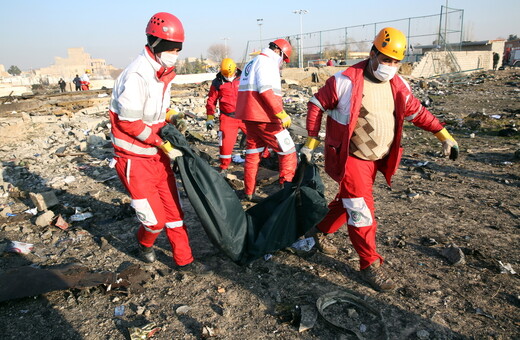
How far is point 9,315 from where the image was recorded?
2.58 metres

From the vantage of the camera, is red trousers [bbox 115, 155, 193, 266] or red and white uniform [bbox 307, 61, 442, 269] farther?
red trousers [bbox 115, 155, 193, 266]

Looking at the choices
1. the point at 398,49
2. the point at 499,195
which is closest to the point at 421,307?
the point at 398,49

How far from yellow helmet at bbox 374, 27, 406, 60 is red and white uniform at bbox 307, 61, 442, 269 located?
0.23 meters

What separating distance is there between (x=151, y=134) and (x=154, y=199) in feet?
1.81

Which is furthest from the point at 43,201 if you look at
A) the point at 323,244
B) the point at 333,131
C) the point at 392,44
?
the point at 392,44

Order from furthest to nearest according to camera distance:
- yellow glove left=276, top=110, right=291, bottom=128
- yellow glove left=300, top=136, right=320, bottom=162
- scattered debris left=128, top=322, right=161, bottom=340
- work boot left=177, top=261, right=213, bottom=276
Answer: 1. yellow glove left=276, top=110, right=291, bottom=128
2. work boot left=177, top=261, right=213, bottom=276
3. yellow glove left=300, top=136, right=320, bottom=162
4. scattered debris left=128, top=322, right=161, bottom=340

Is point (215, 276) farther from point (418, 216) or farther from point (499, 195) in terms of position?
point (499, 195)

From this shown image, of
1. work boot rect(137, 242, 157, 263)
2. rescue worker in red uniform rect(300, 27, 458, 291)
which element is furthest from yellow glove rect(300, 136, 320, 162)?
work boot rect(137, 242, 157, 263)

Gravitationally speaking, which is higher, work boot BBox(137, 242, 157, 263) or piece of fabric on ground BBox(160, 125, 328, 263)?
piece of fabric on ground BBox(160, 125, 328, 263)

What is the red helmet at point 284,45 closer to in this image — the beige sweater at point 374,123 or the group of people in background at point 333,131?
the group of people in background at point 333,131

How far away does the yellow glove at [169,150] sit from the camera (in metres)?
2.78

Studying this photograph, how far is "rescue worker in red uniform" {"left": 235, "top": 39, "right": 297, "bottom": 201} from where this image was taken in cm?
405

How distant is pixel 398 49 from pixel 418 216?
212 cm

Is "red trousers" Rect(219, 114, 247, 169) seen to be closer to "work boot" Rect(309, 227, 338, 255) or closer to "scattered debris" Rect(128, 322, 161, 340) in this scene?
"work boot" Rect(309, 227, 338, 255)
